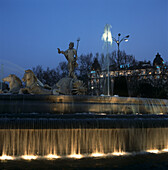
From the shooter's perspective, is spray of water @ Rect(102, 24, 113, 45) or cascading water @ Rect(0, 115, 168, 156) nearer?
cascading water @ Rect(0, 115, 168, 156)

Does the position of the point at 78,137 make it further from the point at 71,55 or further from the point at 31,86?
the point at 71,55

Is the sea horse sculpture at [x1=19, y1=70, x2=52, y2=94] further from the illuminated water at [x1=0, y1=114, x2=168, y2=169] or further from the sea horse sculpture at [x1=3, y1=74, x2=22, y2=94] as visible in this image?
the illuminated water at [x1=0, y1=114, x2=168, y2=169]

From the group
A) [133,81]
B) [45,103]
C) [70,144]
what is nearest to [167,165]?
[70,144]

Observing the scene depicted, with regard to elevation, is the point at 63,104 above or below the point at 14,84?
below

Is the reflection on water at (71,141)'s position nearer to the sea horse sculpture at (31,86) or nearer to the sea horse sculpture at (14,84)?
the sea horse sculpture at (31,86)

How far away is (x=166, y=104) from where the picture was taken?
1348cm

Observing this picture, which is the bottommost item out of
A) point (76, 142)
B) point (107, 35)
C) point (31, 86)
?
point (76, 142)

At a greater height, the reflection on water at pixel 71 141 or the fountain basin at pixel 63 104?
the fountain basin at pixel 63 104

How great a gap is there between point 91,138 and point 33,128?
173 cm

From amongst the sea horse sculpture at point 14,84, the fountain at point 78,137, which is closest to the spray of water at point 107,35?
the sea horse sculpture at point 14,84

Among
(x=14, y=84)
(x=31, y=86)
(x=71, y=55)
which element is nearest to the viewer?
(x=31, y=86)

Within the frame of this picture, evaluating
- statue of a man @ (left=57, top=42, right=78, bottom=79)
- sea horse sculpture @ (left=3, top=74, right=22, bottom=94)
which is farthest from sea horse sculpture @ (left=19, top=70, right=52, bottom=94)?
statue of a man @ (left=57, top=42, right=78, bottom=79)

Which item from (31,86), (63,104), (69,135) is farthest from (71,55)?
(69,135)

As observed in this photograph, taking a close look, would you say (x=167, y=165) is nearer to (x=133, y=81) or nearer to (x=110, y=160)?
(x=110, y=160)
